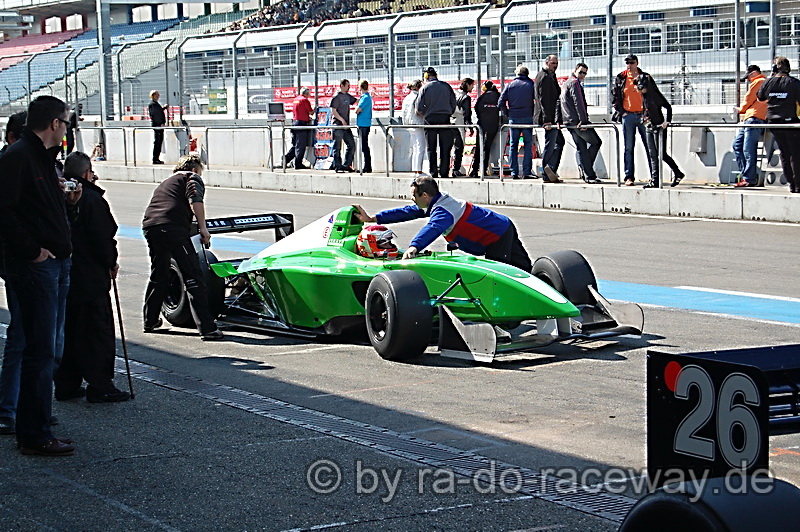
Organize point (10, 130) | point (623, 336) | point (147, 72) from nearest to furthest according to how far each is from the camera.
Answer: point (10, 130), point (623, 336), point (147, 72)

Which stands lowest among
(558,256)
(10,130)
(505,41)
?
(558,256)

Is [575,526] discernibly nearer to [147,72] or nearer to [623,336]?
[623,336]

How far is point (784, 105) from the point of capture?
17.8m

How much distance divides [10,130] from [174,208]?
1.78 metres

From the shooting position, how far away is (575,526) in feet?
17.0

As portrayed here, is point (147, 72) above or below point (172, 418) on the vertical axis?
above

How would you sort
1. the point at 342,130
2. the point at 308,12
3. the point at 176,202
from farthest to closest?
the point at 308,12
the point at 342,130
the point at 176,202

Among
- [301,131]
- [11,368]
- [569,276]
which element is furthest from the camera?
[301,131]

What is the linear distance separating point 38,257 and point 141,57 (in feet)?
95.8

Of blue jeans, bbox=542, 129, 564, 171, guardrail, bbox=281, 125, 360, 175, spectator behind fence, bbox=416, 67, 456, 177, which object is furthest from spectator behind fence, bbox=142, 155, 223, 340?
guardrail, bbox=281, 125, 360, 175

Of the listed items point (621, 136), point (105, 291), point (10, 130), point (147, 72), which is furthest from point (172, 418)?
point (147, 72)

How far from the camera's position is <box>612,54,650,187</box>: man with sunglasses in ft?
62.1

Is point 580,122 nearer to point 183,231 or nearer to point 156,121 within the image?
point 183,231

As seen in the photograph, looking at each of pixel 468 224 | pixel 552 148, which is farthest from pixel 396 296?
pixel 552 148
